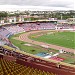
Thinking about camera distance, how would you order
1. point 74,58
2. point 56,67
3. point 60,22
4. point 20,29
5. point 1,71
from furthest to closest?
point 60,22 < point 20,29 < point 74,58 < point 56,67 < point 1,71

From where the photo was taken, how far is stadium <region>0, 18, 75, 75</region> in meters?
17.3

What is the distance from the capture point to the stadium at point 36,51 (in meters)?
17.3

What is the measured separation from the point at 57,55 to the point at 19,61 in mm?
14934

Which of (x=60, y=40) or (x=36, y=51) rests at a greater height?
(x=60, y=40)

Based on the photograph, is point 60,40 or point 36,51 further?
point 60,40

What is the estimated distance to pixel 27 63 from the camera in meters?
20.6

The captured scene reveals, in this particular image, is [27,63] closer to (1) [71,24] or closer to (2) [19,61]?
(2) [19,61]

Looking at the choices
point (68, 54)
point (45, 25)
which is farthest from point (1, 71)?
point (45, 25)

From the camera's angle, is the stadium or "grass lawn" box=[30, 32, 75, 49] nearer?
the stadium

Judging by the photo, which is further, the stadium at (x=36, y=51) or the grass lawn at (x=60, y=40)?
the grass lawn at (x=60, y=40)

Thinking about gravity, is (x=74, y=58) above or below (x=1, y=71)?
below

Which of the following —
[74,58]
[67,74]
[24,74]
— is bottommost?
[74,58]

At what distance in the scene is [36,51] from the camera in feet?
124

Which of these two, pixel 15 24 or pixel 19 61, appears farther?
pixel 15 24
